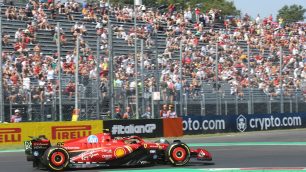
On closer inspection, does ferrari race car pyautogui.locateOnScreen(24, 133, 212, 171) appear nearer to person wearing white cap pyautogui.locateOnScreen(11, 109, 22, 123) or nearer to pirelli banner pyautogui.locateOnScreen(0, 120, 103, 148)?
person wearing white cap pyautogui.locateOnScreen(11, 109, 22, 123)

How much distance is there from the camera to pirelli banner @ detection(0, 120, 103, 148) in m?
25.6

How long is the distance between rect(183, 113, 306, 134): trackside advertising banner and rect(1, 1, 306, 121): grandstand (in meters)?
0.47

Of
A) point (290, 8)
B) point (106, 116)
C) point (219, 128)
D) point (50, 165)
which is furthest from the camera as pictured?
point (290, 8)

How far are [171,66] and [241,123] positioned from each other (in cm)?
516

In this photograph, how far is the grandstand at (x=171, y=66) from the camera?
27172 mm

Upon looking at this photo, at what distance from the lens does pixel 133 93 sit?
28844mm

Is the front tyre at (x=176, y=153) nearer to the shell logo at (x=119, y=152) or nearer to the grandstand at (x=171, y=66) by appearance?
the shell logo at (x=119, y=152)

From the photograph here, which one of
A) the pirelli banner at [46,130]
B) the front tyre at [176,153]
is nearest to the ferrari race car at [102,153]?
the front tyre at [176,153]

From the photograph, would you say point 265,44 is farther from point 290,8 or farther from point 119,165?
point 290,8

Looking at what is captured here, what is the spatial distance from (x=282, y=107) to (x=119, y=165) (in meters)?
20.4

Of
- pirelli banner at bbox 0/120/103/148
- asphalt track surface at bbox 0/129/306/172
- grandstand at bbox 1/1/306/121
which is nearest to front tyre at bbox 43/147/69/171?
asphalt track surface at bbox 0/129/306/172

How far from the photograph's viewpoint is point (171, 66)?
32.2 meters

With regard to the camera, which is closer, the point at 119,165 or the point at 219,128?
the point at 119,165

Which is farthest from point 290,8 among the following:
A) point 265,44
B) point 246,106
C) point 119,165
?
point 119,165
